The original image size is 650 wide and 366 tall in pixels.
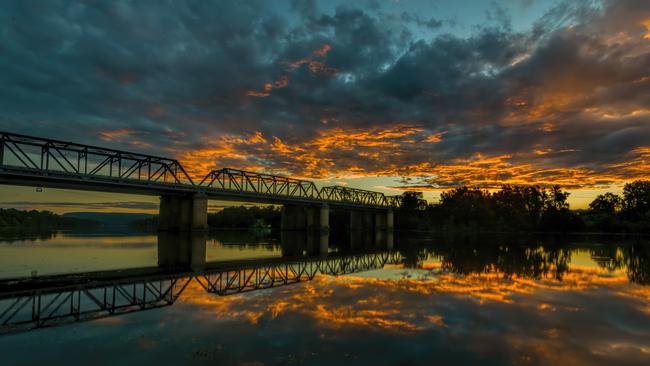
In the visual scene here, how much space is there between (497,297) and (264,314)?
925cm

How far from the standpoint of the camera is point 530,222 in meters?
153

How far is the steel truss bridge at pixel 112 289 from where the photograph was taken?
1164 cm

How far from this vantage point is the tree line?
5192 inches

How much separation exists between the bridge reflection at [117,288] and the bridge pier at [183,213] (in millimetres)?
56152

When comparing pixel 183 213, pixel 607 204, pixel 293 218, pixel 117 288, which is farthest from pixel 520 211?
pixel 117 288

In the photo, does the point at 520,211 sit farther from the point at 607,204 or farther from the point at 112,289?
the point at 112,289

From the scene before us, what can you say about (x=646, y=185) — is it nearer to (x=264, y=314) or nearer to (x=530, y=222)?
(x=530, y=222)

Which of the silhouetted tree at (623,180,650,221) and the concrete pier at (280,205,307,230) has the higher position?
the silhouetted tree at (623,180,650,221)

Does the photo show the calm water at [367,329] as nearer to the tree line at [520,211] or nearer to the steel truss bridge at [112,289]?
the steel truss bridge at [112,289]

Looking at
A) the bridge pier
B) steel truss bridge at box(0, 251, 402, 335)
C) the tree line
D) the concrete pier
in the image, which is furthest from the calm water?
the tree line

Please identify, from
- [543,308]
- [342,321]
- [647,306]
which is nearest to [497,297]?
[543,308]

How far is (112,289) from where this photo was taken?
16016 millimetres

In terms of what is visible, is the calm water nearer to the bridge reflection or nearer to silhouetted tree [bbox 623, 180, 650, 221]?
the bridge reflection

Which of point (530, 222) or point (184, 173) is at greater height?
point (184, 173)
